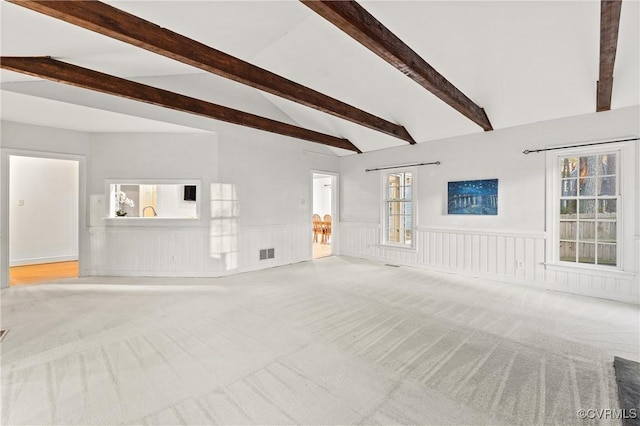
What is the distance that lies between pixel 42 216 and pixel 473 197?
8648 millimetres

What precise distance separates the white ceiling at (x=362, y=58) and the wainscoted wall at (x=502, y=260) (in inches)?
73.2

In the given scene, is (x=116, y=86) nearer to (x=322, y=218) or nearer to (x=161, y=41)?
(x=161, y=41)

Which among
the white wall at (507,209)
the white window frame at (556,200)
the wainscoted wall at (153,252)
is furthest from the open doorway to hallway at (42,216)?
the white window frame at (556,200)

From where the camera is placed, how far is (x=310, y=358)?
2350mm

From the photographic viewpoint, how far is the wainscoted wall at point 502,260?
3.89 meters

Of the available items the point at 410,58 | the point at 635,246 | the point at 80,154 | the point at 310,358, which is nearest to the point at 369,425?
the point at 310,358

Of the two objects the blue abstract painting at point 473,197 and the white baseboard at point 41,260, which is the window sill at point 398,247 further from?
the white baseboard at point 41,260

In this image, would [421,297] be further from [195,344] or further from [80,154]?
[80,154]

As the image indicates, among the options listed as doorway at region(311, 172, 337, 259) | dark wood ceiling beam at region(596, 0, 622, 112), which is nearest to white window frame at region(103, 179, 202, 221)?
doorway at region(311, 172, 337, 259)

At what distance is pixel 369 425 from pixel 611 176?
4.59 metres

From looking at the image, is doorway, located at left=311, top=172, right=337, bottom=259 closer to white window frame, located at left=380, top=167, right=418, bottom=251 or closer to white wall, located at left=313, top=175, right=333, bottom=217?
white wall, located at left=313, top=175, right=333, bottom=217

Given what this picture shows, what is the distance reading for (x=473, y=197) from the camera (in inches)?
199

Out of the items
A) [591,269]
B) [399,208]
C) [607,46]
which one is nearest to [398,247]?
[399,208]

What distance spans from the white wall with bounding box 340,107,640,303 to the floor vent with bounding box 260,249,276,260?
2.35 meters
